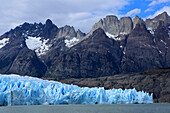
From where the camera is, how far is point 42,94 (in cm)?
5188

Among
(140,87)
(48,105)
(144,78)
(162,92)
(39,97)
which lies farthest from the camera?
(144,78)

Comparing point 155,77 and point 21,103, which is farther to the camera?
point 155,77

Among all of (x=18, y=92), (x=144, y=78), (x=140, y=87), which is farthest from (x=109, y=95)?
(x=144, y=78)

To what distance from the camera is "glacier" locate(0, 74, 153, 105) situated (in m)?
49.0

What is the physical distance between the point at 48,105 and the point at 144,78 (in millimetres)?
90605

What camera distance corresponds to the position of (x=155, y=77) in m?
133

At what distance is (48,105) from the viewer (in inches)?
2211

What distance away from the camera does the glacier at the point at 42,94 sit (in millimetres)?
48969

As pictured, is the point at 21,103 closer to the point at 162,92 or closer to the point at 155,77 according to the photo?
the point at 162,92

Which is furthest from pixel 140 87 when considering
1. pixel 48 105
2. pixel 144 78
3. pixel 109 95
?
pixel 48 105

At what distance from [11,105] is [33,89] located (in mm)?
5098

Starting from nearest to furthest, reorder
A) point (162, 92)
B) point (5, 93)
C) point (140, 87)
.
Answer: point (5, 93) < point (162, 92) < point (140, 87)

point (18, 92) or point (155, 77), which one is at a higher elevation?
point (155, 77)

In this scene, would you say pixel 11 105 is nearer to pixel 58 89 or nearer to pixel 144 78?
pixel 58 89
